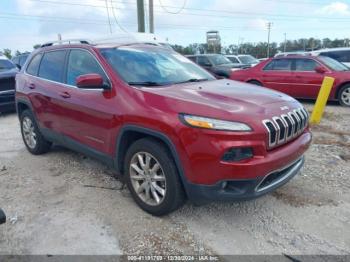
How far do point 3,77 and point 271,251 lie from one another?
331 inches

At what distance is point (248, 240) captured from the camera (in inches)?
122

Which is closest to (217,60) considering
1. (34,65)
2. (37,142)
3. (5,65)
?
(5,65)

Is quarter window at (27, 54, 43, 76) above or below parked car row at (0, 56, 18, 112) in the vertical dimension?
above

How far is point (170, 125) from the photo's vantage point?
302cm

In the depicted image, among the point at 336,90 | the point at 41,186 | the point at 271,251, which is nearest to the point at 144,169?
the point at 271,251

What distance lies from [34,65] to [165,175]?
11.1 ft

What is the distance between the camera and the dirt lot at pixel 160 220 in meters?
3.01

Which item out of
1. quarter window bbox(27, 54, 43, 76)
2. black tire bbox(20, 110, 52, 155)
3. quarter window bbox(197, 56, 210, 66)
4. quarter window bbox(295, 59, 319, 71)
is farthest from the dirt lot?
quarter window bbox(197, 56, 210, 66)

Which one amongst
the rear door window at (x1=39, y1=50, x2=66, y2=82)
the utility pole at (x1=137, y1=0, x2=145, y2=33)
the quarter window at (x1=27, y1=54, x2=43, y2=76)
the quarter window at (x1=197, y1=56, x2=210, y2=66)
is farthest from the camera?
the quarter window at (x1=197, y1=56, x2=210, y2=66)

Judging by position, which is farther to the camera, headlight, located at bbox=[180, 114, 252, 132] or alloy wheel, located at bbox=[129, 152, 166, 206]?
alloy wheel, located at bbox=[129, 152, 166, 206]

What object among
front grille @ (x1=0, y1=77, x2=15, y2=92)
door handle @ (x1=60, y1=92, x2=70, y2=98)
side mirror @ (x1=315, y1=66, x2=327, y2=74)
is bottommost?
front grille @ (x1=0, y1=77, x2=15, y2=92)

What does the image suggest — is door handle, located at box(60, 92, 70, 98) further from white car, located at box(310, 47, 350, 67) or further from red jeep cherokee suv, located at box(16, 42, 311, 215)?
white car, located at box(310, 47, 350, 67)

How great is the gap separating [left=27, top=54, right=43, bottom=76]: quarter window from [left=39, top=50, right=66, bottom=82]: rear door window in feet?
0.49

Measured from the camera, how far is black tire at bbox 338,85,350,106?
952 centimetres
